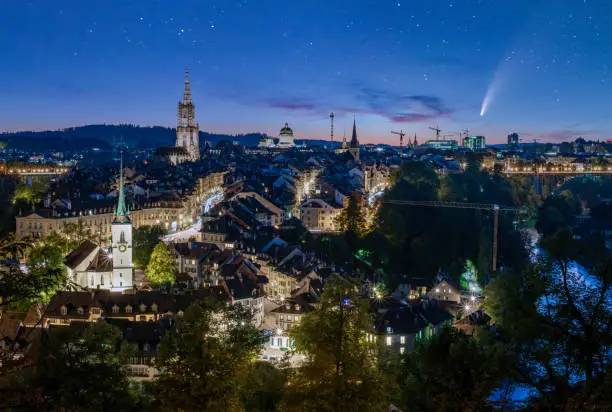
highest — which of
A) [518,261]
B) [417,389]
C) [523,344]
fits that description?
[523,344]

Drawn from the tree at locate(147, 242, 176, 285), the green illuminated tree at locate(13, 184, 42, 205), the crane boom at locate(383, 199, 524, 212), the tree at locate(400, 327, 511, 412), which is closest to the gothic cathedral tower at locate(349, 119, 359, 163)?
the crane boom at locate(383, 199, 524, 212)

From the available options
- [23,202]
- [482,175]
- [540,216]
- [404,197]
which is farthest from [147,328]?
[482,175]

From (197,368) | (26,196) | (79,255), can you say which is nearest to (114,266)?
(79,255)

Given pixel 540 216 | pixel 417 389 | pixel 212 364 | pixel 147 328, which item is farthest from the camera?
pixel 540 216

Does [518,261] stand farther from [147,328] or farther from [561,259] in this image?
[561,259]

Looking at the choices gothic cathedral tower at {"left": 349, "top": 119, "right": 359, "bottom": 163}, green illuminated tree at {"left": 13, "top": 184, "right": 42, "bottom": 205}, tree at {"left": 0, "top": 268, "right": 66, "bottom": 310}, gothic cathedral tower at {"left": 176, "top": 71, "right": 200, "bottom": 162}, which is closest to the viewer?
tree at {"left": 0, "top": 268, "right": 66, "bottom": 310}

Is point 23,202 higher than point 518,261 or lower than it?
higher

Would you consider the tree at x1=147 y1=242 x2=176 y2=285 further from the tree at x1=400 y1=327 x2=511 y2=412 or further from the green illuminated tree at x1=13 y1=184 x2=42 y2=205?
the tree at x1=400 y1=327 x2=511 y2=412
